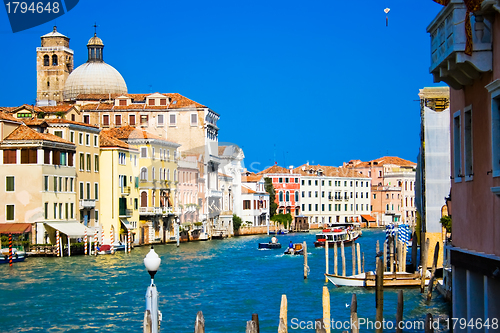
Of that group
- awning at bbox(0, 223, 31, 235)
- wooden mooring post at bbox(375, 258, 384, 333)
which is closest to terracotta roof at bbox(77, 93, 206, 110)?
awning at bbox(0, 223, 31, 235)

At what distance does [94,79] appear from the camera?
5647cm

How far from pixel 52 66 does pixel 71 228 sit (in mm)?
30760

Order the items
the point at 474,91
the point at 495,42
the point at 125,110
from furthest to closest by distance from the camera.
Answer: the point at 125,110 → the point at 474,91 → the point at 495,42

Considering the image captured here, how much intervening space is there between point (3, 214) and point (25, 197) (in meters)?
1.22

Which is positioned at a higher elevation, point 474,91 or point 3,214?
point 474,91

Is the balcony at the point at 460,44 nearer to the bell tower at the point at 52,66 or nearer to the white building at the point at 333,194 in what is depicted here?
the bell tower at the point at 52,66

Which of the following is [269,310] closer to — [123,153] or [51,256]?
[51,256]

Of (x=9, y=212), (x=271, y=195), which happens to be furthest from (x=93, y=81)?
(x=9, y=212)

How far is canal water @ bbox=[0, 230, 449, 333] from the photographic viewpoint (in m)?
16.4

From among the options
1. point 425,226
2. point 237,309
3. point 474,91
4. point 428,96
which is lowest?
point 237,309

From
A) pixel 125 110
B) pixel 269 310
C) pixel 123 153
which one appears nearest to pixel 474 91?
pixel 269 310

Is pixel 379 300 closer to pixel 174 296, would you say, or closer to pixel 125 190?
pixel 174 296

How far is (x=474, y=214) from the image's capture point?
830cm

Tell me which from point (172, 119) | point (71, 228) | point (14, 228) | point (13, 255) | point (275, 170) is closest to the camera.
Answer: point (13, 255)
